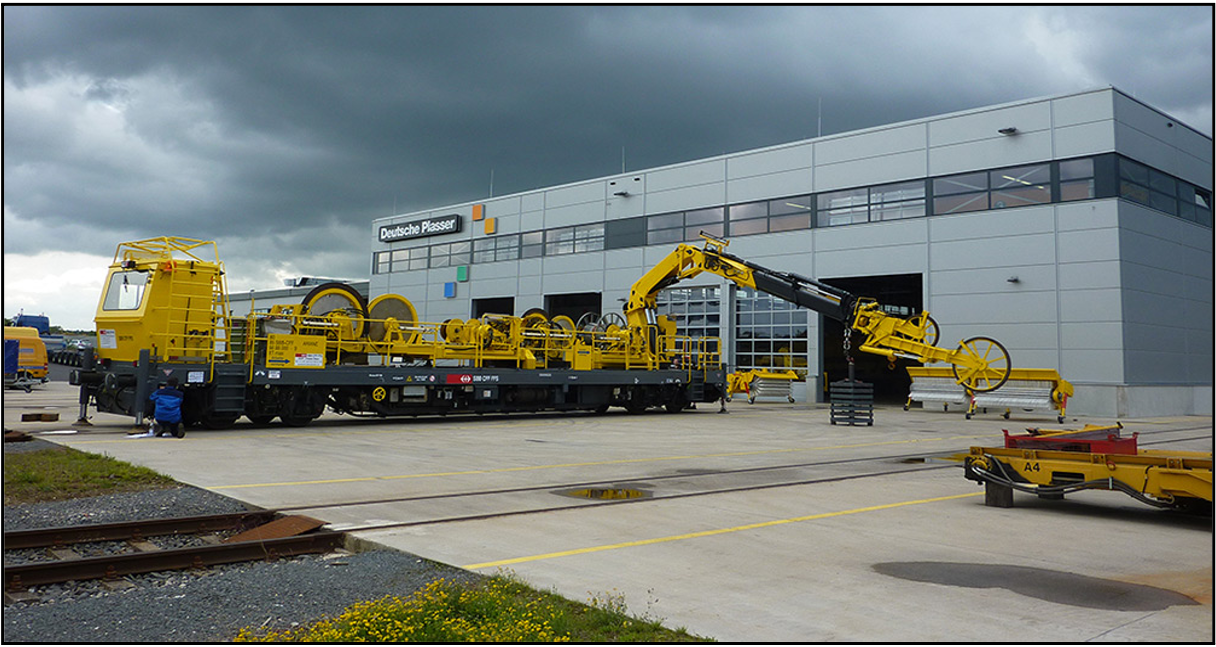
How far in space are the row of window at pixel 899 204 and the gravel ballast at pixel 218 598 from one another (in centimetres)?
2941

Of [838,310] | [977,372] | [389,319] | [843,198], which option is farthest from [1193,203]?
[389,319]

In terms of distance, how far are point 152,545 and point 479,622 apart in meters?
4.40

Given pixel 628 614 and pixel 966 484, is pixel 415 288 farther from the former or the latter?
pixel 628 614

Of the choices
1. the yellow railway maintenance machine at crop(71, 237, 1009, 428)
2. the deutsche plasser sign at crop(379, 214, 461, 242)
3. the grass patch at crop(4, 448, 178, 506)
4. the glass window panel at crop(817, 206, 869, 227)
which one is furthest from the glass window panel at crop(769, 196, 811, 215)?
the grass patch at crop(4, 448, 178, 506)

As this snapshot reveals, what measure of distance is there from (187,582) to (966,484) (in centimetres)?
990

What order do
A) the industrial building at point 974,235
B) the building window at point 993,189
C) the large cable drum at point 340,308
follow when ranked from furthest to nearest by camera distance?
the building window at point 993,189, the industrial building at point 974,235, the large cable drum at point 340,308

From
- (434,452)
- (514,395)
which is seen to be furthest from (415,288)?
(434,452)

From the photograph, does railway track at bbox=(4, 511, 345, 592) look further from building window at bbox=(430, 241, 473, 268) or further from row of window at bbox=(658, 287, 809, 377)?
building window at bbox=(430, 241, 473, 268)

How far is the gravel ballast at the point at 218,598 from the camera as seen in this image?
4.79 m

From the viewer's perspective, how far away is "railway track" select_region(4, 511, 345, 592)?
6.00 metres

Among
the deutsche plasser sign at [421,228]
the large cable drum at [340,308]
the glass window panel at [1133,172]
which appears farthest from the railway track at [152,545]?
the deutsche plasser sign at [421,228]

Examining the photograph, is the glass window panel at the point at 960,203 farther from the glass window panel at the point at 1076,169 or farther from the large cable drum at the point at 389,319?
the large cable drum at the point at 389,319

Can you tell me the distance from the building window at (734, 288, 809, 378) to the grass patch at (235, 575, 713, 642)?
3106cm

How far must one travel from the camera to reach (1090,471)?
28.6 ft
